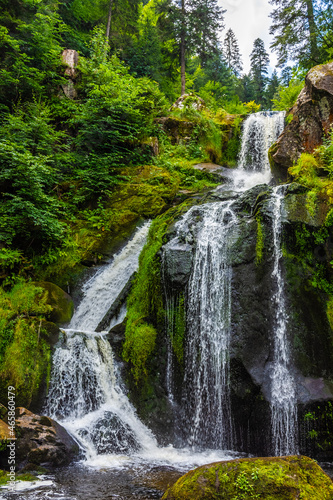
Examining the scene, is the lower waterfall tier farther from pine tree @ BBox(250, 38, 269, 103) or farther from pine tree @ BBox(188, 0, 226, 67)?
pine tree @ BBox(250, 38, 269, 103)

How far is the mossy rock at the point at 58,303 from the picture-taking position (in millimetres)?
8469

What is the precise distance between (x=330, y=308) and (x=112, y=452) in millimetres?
5339

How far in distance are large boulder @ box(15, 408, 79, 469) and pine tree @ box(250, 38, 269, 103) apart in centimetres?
4240

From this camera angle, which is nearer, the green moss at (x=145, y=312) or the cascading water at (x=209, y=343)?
the cascading water at (x=209, y=343)

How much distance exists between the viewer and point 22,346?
6938 millimetres

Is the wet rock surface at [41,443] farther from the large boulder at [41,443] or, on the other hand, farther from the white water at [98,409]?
the white water at [98,409]

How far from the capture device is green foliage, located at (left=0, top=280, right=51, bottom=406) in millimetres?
6512

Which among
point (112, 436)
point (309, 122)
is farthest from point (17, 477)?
point (309, 122)

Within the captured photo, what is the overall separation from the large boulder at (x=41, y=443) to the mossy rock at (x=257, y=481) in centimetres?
270

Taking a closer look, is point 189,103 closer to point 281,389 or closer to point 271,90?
point 281,389

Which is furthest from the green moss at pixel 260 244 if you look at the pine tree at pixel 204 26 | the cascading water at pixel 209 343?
Result: the pine tree at pixel 204 26

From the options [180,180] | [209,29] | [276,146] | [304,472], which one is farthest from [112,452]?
[209,29]

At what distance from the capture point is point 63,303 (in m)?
8.82

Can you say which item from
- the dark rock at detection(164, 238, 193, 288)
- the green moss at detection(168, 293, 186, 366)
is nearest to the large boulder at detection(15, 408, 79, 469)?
the green moss at detection(168, 293, 186, 366)
